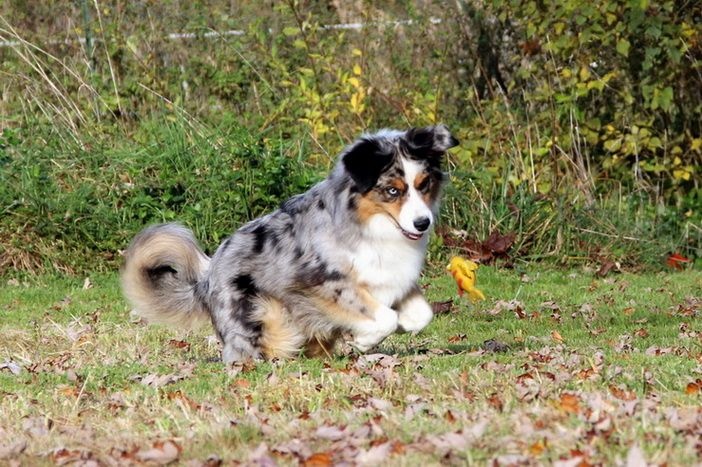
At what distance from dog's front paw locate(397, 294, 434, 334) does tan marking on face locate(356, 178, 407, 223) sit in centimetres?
55

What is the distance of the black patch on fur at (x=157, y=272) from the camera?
7.95 metres

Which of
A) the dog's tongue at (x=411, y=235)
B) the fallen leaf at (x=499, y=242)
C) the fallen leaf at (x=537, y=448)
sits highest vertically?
the fallen leaf at (x=537, y=448)

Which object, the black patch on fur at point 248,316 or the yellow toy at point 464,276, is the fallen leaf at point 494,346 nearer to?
the yellow toy at point 464,276

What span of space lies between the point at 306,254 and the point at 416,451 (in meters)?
3.01

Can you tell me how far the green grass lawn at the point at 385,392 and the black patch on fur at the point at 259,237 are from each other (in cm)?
80

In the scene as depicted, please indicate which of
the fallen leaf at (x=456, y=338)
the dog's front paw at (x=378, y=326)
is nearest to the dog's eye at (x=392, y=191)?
the dog's front paw at (x=378, y=326)

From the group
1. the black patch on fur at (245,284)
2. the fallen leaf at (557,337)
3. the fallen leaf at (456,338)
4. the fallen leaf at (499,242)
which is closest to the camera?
the black patch on fur at (245,284)

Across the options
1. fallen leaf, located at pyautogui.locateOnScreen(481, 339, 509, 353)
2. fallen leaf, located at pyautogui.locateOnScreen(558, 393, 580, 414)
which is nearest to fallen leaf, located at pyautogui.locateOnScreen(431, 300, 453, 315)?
fallen leaf, located at pyautogui.locateOnScreen(481, 339, 509, 353)

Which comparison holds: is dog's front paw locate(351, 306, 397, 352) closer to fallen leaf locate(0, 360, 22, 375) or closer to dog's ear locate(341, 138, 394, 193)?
dog's ear locate(341, 138, 394, 193)

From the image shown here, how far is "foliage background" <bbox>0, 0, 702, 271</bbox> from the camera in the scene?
1220 cm

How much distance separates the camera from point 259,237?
7.84 m

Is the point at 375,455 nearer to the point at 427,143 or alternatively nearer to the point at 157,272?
the point at 427,143

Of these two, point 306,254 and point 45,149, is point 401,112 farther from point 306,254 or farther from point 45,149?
point 306,254

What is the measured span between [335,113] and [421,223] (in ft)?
20.2
